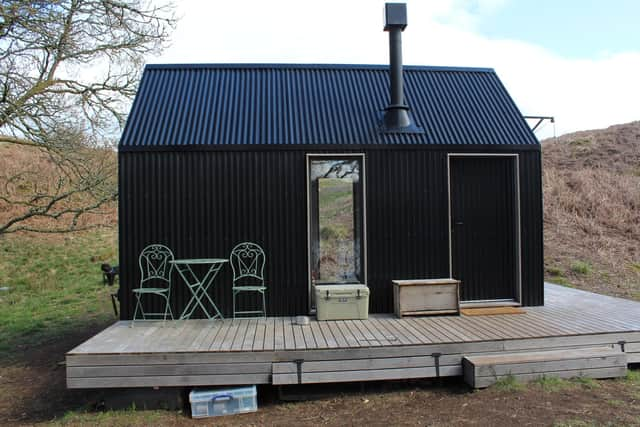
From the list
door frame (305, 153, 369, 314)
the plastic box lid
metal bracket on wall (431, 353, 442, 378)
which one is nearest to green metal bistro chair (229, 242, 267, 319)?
door frame (305, 153, 369, 314)

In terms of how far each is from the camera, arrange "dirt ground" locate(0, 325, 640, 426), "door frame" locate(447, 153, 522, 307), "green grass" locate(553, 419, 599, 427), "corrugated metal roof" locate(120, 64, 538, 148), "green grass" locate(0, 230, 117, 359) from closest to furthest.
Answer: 1. "green grass" locate(553, 419, 599, 427)
2. "dirt ground" locate(0, 325, 640, 426)
3. "corrugated metal roof" locate(120, 64, 538, 148)
4. "door frame" locate(447, 153, 522, 307)
5. "green grass" locate(0, 230, 117, 359)

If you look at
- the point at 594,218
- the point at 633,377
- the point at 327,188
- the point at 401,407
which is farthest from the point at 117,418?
the point at 594,218

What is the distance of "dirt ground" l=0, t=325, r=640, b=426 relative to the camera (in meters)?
3.88

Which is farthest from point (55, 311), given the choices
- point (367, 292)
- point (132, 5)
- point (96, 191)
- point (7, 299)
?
point (367, 292)

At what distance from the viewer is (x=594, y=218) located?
43.8ft

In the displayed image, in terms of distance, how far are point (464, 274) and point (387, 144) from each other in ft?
6.50

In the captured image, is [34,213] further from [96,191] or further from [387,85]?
[387,85]

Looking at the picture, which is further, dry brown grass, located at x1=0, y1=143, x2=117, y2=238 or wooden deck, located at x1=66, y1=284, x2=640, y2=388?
dry brown grass, located at x1=0, y1=143, x2=117, y2=238

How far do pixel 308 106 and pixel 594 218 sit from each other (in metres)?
10.5

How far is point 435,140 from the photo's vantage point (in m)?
6.10

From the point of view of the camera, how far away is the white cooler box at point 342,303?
5.63m

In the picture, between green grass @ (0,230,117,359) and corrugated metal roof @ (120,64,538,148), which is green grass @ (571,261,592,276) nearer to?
corrugated metal roof @ (120,64,538,148)

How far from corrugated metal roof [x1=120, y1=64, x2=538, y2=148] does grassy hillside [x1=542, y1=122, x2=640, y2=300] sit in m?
4.47

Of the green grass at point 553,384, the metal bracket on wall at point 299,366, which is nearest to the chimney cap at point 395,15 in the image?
the metal bracket on wall at point 299,366
